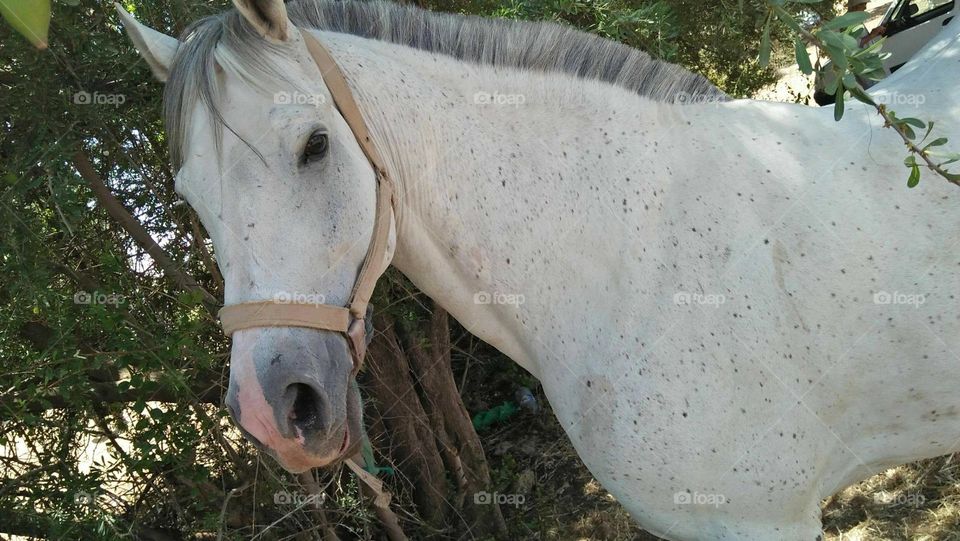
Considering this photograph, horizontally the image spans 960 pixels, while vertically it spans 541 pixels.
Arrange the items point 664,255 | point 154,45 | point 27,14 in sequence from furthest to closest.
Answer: point 664,255 → point 154,45 → point 27,14

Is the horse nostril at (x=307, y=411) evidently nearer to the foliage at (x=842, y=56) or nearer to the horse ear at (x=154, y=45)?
the horse ear at (x=154, y=45)

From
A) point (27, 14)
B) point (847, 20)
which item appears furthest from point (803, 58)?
point (27, 14)

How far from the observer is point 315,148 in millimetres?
1722

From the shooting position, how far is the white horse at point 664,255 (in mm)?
1967

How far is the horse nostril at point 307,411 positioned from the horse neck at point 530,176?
0.53 m

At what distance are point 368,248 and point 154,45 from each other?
2.49 feet

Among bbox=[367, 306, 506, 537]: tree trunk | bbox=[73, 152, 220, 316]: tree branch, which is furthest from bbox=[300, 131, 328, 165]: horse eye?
bbox=[367, 306, 506, 537]: tree trunk

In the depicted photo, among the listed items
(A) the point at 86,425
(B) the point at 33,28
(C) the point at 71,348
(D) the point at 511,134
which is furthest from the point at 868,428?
(A) the point at 86,425

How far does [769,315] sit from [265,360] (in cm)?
128

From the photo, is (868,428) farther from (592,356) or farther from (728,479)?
(592,356)

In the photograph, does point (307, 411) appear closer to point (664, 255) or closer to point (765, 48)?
point (664, 255)

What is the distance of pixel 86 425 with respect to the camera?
10.2 ft

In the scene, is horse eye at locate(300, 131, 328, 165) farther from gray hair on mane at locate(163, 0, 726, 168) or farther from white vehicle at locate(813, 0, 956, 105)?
white vehicle at locate(813, 0, 956, 105)

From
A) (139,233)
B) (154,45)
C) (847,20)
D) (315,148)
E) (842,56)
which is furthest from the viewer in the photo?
(139,233)
